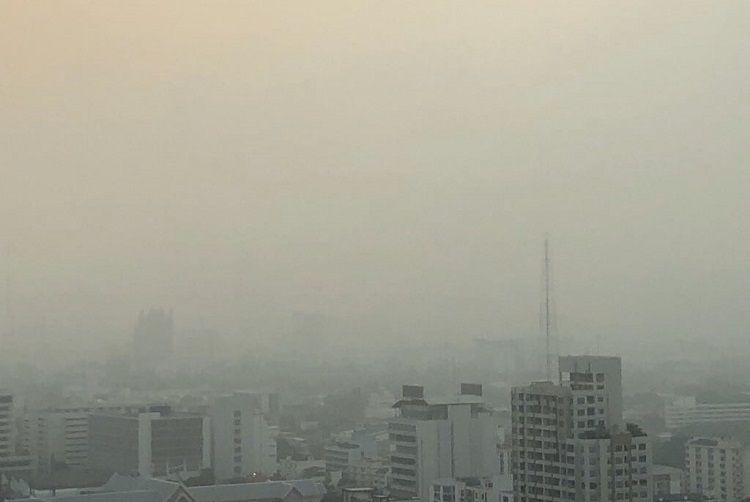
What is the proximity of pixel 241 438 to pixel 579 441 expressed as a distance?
118 inches

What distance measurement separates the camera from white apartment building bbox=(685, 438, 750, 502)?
636 cm

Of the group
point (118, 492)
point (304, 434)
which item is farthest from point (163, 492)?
point (304, 434)

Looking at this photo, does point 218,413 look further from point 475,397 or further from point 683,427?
point 683,427

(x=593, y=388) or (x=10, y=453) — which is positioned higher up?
(x=593, y=388)

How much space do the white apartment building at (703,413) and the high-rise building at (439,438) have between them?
1.00 metres

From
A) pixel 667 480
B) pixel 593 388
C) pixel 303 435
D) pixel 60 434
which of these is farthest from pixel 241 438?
pixel 593 388

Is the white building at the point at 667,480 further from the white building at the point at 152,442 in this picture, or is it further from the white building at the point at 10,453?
the white building at the point at 10,453

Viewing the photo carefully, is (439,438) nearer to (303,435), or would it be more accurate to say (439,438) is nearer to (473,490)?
(303,435)

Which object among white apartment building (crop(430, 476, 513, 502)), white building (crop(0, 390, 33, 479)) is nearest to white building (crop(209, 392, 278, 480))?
white building (crop(0, 390, 33, 479))

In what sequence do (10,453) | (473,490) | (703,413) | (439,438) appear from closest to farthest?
(473,490), (439,438), (10,453), (703,413)

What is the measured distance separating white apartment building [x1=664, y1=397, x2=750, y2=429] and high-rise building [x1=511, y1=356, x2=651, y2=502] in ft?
7.21

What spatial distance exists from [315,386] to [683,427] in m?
2.03

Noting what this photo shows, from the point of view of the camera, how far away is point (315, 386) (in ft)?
20.1

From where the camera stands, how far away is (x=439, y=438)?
6.61 m
